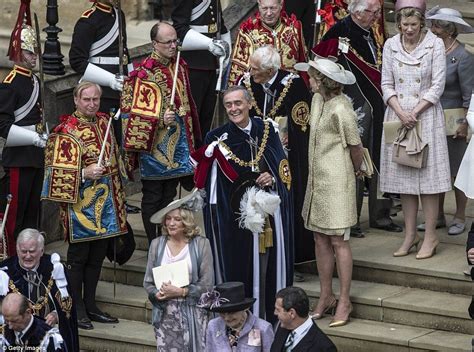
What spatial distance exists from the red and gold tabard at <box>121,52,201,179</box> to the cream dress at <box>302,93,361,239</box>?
154 cm

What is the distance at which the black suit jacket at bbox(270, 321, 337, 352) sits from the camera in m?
14.1

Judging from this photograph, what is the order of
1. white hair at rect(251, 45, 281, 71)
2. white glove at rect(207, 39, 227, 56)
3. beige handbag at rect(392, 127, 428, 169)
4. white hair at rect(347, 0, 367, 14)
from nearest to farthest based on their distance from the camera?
white hair at rect(251, 45, 281, 71) < beige handbag at rect(392, 127, 428, 169) < white hair at rect(347, 0, 367, 14) < white glove at rect(207, 39, 227, 56)

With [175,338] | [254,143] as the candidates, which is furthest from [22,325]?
[254,143]

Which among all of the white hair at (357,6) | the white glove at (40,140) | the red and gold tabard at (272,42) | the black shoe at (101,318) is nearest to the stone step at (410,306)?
the black shoe at (101,318)

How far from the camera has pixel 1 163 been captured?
57.0 feet

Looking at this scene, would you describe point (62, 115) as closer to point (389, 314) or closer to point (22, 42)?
point (22, 42)

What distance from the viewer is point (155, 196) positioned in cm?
1717

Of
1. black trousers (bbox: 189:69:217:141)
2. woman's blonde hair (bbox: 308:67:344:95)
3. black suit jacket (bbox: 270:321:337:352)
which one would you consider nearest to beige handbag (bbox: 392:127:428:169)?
woman's blonde hair (bbox: 308:67:344:95)

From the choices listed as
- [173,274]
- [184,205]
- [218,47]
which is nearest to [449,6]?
[218,47]

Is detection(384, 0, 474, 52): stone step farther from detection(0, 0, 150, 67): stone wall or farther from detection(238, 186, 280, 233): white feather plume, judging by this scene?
detection(238, 186, 280, 233): white feather plume

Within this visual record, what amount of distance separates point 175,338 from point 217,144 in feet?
4.69

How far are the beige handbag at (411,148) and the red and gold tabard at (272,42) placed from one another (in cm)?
125

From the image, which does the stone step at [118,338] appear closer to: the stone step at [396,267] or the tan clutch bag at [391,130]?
the stone step at [396,267]

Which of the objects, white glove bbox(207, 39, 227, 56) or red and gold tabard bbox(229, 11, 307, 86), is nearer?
red and gold tabard bbox(229, 11, 307, 86)
